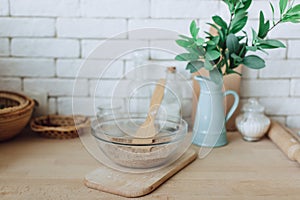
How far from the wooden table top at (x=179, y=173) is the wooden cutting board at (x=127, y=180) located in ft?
0.05

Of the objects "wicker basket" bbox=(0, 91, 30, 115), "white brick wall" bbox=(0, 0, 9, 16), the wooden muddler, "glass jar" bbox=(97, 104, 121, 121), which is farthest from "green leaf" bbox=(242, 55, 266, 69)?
"white brick wall" bbox=(0, 0, 9, 16)

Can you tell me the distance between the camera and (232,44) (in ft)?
4.04

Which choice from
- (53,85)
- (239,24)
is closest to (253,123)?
(239,24)

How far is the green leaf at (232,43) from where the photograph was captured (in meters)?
1.22

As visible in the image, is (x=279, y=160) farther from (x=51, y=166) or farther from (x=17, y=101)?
(x=17, y=101)

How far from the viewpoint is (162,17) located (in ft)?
4.80

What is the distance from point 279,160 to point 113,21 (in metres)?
0.71

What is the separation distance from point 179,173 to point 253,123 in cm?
36

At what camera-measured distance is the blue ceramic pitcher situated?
Result: 133cm

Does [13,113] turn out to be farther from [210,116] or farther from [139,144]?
[210,116]

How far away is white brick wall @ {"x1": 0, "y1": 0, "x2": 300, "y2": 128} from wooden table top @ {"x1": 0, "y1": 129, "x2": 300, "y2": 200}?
210 millimetres

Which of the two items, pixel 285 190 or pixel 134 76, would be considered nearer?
pixel 285 190

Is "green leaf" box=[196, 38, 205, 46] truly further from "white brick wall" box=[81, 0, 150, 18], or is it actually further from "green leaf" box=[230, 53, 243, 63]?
"white brick wall" box=[81, 0, 150, 18]

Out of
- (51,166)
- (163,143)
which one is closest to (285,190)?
(163,143)
